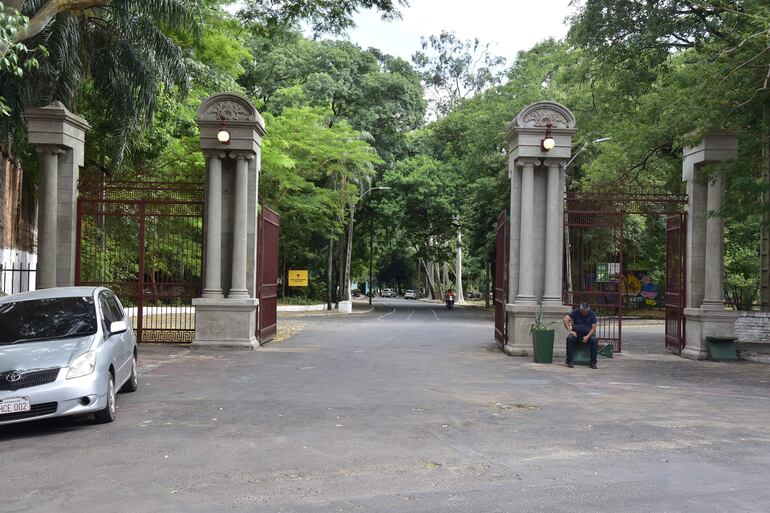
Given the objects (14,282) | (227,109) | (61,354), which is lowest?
(61,354)

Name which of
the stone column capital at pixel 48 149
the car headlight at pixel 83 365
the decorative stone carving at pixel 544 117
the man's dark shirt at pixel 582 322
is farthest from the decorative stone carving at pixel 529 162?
the car headlight at pixel 83 365

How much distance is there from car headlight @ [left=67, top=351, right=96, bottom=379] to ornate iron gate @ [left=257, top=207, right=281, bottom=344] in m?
10.1

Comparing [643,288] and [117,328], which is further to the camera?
[643,288]

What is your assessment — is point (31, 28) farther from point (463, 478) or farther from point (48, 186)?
point (463, 478)

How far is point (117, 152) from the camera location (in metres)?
22.7

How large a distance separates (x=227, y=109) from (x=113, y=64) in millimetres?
6445

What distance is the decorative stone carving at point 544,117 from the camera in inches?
683

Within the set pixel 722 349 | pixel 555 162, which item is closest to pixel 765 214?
pixel 722 349

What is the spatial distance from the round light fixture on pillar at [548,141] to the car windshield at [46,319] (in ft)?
36.4

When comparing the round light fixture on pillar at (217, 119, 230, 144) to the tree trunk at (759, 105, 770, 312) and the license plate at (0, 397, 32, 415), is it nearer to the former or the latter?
the license plate at (0, 397, 32, 415)

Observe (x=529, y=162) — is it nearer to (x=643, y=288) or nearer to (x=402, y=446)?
(x=402, y=446)

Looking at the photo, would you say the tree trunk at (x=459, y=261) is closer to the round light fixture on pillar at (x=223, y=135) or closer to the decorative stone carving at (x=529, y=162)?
the decorative stone carving at (x=529, y=162)

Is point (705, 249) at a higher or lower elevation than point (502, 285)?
higher

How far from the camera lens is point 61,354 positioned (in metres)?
8.10
